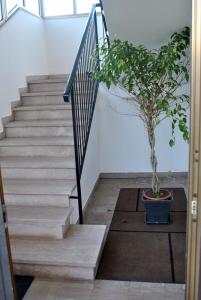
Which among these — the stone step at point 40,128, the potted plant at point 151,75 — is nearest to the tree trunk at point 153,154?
the potted plant at point 151,75

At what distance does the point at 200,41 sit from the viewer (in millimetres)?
938

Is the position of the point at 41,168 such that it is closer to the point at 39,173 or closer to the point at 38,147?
the point at 39,173

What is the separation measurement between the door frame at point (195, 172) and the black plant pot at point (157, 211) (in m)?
1.84

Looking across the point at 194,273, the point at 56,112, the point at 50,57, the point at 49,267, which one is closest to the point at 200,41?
the point at 194,273

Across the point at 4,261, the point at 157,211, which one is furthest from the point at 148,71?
the point at 4,261

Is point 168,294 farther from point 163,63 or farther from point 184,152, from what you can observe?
point 184,152

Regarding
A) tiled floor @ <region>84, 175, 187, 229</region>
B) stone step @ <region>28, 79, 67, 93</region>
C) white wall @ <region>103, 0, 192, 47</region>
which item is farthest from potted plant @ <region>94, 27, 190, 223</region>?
stone step @ <region>28, 79, 67, 93</region>

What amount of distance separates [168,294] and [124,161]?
8.83 ft

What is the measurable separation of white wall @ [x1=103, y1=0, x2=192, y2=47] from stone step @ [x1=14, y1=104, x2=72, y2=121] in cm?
107

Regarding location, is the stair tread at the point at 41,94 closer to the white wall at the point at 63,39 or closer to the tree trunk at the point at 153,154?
the white wall at the point at 63,39

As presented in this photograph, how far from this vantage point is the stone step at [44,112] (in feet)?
12.3

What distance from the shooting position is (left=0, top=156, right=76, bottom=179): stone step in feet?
9.98

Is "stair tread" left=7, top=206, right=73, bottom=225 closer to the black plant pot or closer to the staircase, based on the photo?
the staircase

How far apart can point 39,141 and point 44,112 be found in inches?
20.8
